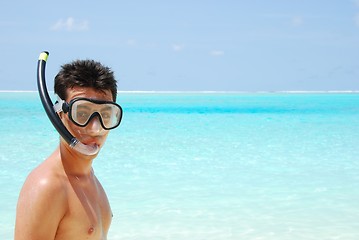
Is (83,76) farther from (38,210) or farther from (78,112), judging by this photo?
(38,210)

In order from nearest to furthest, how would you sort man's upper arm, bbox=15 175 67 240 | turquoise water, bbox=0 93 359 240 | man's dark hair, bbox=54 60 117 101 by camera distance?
man's upper arm, bbox=15 175 67 240
man's dark hair, bbox=54 60 117 101
turquoise water, bbox=0 93 359 240

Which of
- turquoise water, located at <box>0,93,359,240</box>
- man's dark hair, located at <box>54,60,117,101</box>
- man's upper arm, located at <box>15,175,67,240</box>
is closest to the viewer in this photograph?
man's upper arm, located at <box>15,175,67,240</box>

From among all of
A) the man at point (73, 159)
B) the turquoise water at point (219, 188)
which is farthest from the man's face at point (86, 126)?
the turquoise water at point (219, 188)

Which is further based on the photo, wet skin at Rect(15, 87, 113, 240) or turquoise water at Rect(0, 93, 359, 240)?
turquoise water at Rect(0, 93, 359, 240)

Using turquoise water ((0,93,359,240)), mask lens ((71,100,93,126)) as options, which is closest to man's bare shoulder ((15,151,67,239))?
mask lens ((71,100,93,126))

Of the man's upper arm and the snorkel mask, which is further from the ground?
the snorkel mask

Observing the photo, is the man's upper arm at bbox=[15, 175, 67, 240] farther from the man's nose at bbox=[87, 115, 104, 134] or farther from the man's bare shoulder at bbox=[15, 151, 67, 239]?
the man's nose at bbox=[87, 115, 104, 134]

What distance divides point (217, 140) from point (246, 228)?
6808mm

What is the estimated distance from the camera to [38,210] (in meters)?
1.15

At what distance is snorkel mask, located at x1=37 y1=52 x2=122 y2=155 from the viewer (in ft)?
3.88

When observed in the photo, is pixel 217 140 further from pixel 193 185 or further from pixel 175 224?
pixel 175 224

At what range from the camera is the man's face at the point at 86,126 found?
125 centimetres

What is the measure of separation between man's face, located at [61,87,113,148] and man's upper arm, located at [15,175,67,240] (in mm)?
117

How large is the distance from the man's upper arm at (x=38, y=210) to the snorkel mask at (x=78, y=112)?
10 cm
